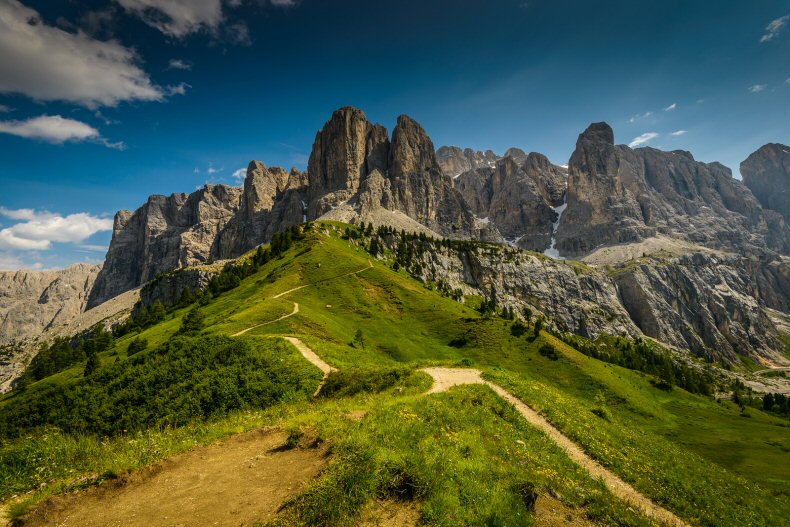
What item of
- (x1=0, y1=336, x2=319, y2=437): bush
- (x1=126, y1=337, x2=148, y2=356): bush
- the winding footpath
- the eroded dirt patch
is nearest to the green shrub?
the winding footpath

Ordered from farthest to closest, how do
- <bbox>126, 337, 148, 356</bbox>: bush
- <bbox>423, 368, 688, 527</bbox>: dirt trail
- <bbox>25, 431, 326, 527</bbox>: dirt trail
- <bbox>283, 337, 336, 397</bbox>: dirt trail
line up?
<bbox>126, 337, 148, 356</bbox>: bush
<bbox>283, 337, 336, 397</bbox>: dirt trail
<bbox>423, 368, 688, 527</bbox>: dirt trail
<bbox>25, 431, 326, 527</bbox>: dirt trail

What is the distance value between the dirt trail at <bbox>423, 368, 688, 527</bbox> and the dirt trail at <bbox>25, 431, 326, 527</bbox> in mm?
12813

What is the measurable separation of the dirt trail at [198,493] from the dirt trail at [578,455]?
12813 millimetres

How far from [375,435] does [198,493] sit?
637 centimetres

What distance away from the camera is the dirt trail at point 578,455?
49.3ft

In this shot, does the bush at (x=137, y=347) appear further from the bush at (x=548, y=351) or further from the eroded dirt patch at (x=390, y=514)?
the bush at (x=548, y=351)

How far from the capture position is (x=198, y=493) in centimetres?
1177

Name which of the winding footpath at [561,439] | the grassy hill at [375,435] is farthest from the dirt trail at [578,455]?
the grassy hill at [375,435]

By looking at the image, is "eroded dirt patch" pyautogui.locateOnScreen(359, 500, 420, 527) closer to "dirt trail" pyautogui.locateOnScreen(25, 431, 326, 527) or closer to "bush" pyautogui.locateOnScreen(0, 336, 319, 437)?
"dirt trail" pyautogui.locateOnScreen(25, 431, 326, 527)

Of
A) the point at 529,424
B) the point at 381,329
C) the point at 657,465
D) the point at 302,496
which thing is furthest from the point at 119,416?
the point at 381,329

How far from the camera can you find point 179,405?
28469 mm

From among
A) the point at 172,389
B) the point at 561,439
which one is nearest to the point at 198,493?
the point at 561,439

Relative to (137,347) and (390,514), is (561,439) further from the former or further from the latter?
(137,347)

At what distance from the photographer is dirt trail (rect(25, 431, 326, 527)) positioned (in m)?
10.3
